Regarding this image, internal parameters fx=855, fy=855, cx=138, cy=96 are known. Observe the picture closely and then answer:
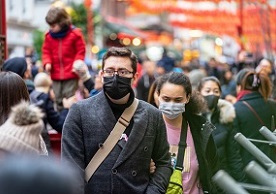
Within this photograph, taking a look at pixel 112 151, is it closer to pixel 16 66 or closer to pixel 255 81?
pixel 16 66

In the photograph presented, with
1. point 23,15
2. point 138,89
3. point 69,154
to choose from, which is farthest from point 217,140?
point 23,15

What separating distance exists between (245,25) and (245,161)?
107 ft

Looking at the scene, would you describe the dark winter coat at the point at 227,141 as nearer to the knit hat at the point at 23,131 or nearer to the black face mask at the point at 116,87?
the black face mask at the point at 116,87

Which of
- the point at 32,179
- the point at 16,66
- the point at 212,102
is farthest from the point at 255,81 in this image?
the point at 32,179

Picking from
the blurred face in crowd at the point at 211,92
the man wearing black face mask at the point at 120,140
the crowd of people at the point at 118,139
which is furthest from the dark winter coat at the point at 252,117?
the man wearing black face mask at the point at 120,140

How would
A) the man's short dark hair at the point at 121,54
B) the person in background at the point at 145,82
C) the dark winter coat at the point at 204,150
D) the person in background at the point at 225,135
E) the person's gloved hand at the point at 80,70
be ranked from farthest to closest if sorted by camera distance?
the person in background at the point at 145,82 → the person's gloved hand at the point at 80,70 → the person in background at the point at 225,135 → the dark winter coat at the point at 204,150 → the man's short dark hair at the point at 121,54

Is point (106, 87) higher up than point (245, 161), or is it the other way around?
point (106, 87)

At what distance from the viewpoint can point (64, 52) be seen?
37.4ft

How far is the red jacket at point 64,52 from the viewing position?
11305 millimetres

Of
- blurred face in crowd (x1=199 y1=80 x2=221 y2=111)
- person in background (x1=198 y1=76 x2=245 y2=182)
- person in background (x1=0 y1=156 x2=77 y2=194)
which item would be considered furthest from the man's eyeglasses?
blurred face in crowd (x1=199 y1=80 x2=221 y2=111)

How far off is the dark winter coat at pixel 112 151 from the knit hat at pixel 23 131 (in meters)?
1.50

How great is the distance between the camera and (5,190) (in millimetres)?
2811

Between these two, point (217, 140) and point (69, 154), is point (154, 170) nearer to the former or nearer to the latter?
point (69, 154)

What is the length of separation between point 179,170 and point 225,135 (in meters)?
2.08
